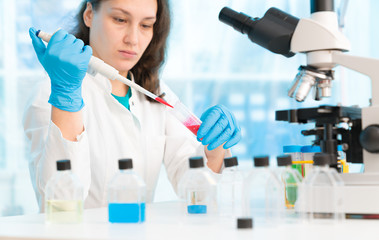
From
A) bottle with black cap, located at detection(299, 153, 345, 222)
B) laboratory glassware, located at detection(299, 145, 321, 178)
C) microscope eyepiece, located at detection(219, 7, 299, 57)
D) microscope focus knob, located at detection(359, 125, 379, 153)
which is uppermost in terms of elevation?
microscope eyepiece, located at detection(219, 7, 299, 57)

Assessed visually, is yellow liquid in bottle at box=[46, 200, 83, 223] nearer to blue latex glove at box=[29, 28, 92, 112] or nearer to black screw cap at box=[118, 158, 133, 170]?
black screw cap at box=[118, 158, 133, 170]

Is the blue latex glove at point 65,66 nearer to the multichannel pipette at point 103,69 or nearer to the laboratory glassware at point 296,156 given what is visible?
the multichannel pipette at point 103,69

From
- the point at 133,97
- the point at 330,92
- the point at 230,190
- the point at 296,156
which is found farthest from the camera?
the point at 133,97

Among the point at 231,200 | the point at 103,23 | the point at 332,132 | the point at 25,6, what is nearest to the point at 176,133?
the point at 103,23

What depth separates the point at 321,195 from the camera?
3.34ft

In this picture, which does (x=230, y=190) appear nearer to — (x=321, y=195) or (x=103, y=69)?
(x=321, y=195)

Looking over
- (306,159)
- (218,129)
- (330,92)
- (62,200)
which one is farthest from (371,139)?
(62,200)

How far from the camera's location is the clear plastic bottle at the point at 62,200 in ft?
3.37

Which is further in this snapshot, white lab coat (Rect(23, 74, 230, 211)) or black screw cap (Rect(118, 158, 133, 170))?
white lab coat (Rect(23, 74, 230, 211))

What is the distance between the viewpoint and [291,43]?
47.1 inches

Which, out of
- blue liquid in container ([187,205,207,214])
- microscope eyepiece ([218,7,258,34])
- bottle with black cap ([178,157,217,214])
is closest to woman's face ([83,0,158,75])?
microscope eyepiece ([218,7,258,34])

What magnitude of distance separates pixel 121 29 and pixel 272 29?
80cm

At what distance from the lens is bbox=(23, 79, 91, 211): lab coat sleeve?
1.43 m

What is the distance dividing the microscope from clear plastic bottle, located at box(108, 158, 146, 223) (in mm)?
404
